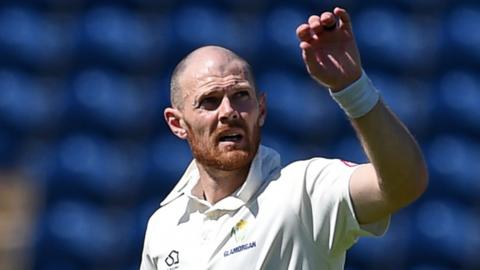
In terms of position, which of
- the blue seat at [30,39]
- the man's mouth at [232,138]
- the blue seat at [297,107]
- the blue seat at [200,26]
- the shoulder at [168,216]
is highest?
the man's mouth at [232,138]

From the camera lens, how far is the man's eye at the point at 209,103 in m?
2.92

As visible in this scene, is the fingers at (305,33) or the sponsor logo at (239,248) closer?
the fingers at (305,33)

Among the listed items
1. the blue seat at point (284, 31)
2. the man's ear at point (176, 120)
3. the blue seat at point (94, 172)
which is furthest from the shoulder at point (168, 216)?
the blue seat at point (284, 31)

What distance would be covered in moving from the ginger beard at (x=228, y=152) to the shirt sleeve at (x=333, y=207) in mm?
153

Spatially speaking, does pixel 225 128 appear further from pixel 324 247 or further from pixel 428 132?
pixel 428 132

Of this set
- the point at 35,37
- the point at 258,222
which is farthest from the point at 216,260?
the point at 35,37

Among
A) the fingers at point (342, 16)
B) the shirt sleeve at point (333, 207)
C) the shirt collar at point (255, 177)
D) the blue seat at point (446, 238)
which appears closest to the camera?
the fingers at point (342, 16)

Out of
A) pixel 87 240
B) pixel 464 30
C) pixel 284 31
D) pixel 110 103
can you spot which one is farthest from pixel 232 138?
pixel 464 30

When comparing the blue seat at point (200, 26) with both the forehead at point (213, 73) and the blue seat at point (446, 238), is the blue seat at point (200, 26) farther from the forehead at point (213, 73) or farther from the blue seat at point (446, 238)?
the forehead at point (213, 73)

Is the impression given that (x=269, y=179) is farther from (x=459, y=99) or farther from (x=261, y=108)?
(x=459, y=99)

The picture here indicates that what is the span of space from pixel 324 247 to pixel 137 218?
3.62 metres

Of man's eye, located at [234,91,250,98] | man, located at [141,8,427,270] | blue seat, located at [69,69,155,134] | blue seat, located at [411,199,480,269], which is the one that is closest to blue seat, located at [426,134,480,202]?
blue seat, located at [411,199,480,269]

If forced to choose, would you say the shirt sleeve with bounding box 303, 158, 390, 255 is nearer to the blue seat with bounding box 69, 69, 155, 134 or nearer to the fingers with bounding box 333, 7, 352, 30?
the fingers with bounding box 333, 7, 352, 30

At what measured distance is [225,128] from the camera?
2867 mm
